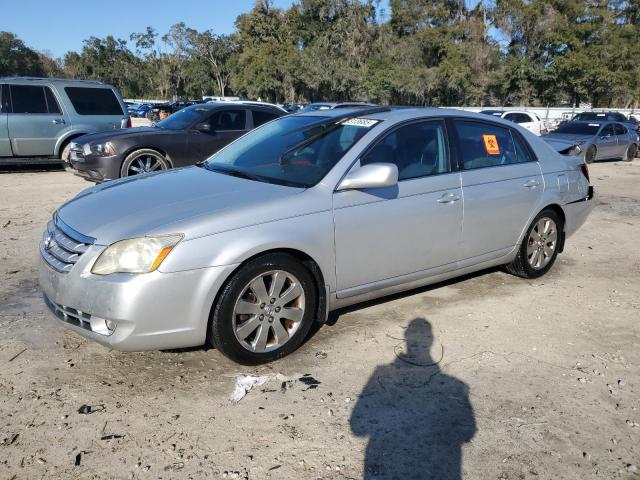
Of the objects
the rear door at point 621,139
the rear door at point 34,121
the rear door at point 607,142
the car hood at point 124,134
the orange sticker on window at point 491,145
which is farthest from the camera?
the rear door at point 621,139

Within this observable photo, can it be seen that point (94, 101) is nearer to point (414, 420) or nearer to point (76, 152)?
point (76, 152)

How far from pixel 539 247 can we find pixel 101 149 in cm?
684

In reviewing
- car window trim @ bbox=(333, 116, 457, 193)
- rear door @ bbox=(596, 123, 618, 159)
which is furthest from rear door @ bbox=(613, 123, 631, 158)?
car window trim @ bbox=(333, 116, 457, 193)

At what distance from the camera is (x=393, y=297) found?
4832 millimetres

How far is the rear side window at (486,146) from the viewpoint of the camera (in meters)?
4.55

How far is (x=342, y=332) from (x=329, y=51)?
54048 millimetres

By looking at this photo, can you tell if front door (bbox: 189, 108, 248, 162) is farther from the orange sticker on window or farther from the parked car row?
the orange sticker on window

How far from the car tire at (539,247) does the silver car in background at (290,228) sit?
38mm

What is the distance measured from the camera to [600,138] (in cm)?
1741

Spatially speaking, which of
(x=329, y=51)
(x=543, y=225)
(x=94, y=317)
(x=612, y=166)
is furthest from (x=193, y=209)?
(x=329, y=51)

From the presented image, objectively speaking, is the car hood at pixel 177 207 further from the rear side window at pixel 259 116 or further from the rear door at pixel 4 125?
the rear door at pixel 4 125

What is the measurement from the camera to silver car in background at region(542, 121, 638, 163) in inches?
674

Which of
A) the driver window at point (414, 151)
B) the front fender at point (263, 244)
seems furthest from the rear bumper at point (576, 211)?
the front fender at point (263, 244)

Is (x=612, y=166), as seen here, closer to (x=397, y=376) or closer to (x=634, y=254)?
(x=634, y=254)
